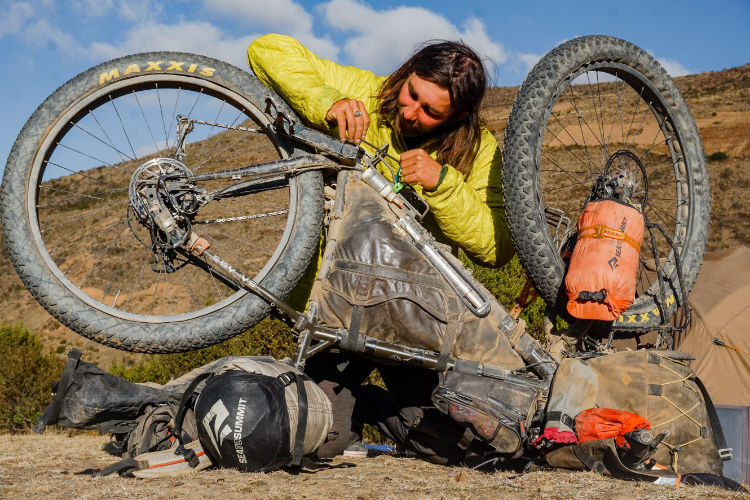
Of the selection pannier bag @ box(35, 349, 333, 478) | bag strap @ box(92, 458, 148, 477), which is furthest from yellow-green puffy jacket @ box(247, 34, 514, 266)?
bag strap @ box(92, 458, 148, 477)

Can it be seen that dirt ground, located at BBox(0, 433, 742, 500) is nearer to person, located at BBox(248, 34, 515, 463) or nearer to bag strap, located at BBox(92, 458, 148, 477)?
bag strap, located at BBox(92, 458, 148, 477)

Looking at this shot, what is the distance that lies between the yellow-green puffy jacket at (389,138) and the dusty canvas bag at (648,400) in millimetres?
891

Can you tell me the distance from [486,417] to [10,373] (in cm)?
788

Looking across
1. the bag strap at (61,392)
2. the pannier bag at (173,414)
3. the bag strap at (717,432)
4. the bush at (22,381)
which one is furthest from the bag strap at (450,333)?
the bush at (22,381)

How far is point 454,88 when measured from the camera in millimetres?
3547

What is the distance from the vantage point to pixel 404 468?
3.64 metres

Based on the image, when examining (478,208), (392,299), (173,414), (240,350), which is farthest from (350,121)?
(240,350)

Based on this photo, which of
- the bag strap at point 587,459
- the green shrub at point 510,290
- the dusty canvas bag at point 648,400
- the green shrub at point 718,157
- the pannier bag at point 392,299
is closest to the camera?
the bag strap at point 587,459

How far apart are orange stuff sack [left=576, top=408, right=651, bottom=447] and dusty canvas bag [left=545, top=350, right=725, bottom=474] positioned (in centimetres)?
8

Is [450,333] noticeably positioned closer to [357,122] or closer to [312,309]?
[312,309]

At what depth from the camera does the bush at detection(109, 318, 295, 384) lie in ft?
25.4

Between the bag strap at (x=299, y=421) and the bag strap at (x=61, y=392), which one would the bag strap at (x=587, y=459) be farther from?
the bag strap at (x=61, y=392)

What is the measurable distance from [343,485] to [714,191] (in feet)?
78.9

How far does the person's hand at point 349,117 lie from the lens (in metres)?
3.44
